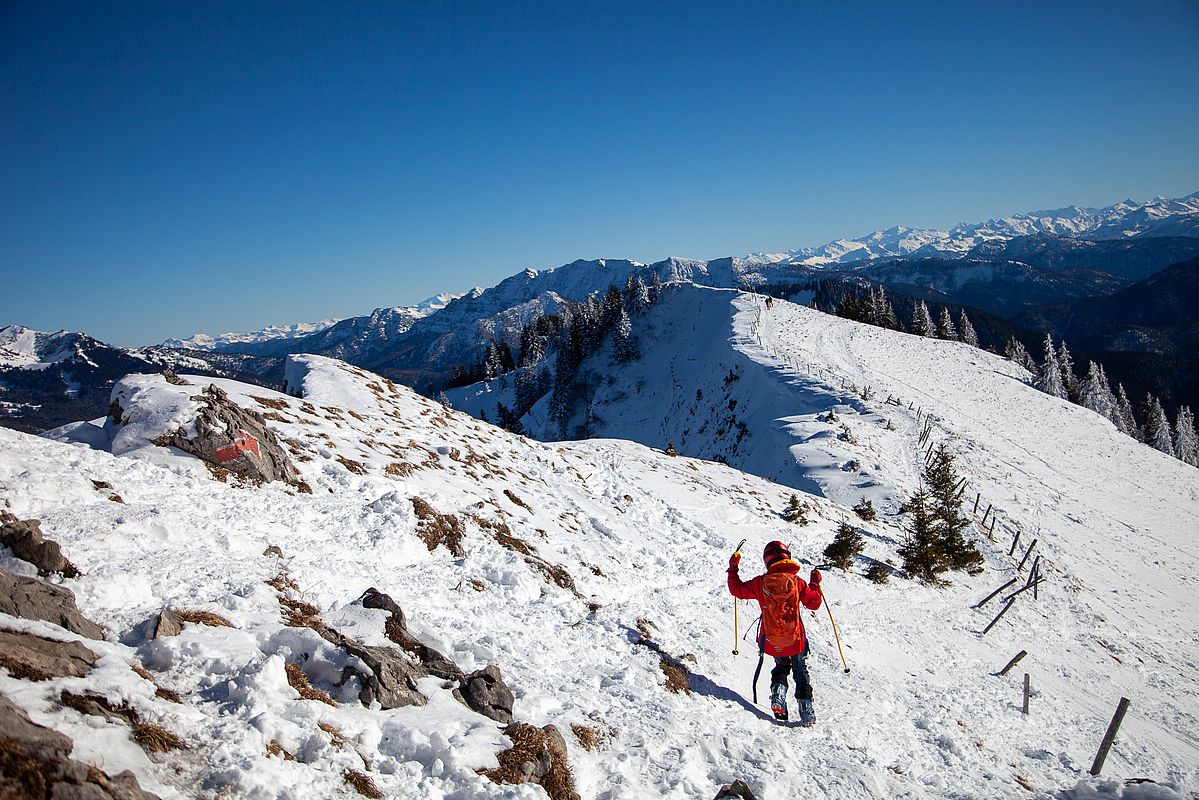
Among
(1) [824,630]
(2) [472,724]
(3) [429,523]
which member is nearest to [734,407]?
(1) [824,630]

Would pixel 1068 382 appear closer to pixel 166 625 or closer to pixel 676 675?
pixel 676 675

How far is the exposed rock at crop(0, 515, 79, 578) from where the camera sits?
6367 millimetres

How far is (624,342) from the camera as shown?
83.2 meters

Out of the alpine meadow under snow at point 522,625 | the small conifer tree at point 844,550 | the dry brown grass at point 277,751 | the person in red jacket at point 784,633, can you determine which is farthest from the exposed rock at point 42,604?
the small conifer tree at point 844,550

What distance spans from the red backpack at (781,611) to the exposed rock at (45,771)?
26.6 ft

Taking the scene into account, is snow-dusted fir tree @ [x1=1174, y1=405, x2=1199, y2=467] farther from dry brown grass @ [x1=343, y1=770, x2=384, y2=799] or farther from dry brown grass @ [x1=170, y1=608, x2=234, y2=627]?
dry brown grass @ [x1=170, y1=608, x2=234, y2=627]

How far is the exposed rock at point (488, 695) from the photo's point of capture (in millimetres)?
6621

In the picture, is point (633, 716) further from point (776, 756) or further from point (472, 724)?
point (472, 724)

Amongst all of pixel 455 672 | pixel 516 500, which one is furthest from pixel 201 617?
pixel 516 500

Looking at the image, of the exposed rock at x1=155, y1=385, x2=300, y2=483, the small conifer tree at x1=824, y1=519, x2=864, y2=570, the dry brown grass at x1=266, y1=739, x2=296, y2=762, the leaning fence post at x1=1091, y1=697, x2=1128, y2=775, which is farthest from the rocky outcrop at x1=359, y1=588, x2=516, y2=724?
the small conifer tree at x1=824, y1=519, x2=864, y2=570

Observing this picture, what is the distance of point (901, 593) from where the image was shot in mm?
17516

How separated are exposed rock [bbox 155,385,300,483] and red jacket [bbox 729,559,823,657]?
9679mm

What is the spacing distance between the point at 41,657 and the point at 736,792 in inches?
284

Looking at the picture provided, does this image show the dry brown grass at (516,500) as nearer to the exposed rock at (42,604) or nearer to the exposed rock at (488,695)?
the exposed rock at (488,695)
